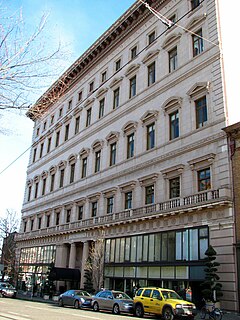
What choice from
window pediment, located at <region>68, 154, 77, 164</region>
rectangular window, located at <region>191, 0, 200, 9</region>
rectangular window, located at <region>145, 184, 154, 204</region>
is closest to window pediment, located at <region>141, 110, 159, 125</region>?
rectangular window, located at <region>145, 184, 154, 204</region>

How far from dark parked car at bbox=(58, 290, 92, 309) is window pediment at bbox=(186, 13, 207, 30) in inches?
915

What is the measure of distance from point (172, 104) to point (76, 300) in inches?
674

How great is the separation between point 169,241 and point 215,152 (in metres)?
7.39

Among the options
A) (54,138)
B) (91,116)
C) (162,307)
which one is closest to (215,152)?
(162,307)

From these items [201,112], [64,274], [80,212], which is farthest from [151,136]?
[64,274]

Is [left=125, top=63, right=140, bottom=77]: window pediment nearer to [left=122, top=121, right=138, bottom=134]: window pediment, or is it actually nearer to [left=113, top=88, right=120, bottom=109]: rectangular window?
[left=113, top=88, right=120, bottom=109]: rectangular window

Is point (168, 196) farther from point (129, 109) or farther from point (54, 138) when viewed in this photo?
point (54, 138)

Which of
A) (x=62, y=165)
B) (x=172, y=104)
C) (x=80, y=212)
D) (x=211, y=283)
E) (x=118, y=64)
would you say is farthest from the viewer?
(x=62, y=165)

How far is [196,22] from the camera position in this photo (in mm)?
30938

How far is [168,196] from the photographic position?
2866 cm

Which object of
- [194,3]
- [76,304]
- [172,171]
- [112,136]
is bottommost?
[76,304]

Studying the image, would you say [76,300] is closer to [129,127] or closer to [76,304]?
[76,304]

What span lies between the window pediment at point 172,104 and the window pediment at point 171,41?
564cm

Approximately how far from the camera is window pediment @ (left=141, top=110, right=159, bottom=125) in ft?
106
